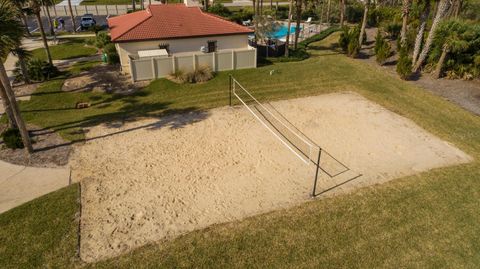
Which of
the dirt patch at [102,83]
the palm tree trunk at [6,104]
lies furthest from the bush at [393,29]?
the palm tree trunk at [6,104]

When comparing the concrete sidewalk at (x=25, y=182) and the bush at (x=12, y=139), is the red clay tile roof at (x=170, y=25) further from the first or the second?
the concrete sidewalk at (x=25, y=182)

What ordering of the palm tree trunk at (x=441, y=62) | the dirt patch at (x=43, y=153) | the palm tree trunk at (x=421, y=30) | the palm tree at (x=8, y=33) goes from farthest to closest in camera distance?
the palm tree trunk at (x=421, y=30)
the palm tree trunk at (x=441, y=62)
the dirt patch at (x=43, y=153)
the palm tree at (x=8, y=33)

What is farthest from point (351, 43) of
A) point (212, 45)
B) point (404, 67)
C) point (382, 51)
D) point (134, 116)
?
point (134, 116)

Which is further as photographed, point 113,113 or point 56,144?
point 113,113

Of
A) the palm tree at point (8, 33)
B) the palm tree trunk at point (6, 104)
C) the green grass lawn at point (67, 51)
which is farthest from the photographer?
the green grass lawn at point (67, 51)

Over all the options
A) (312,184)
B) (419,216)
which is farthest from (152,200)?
(419,216)

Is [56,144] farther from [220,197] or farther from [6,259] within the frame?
[220,197]
